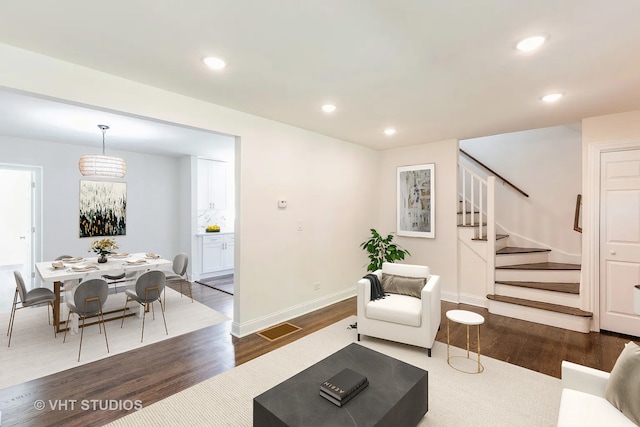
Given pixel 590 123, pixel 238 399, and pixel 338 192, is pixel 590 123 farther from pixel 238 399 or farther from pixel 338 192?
pixel 238 399

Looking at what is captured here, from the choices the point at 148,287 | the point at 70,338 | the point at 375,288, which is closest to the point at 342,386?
the point at 375,288

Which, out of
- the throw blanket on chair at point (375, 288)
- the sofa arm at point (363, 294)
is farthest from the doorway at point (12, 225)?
the throw blanket on chair at point (375, 288)

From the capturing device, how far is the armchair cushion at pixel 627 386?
1.55 metres

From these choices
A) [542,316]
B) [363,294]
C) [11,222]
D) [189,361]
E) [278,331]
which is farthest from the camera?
[11,222]

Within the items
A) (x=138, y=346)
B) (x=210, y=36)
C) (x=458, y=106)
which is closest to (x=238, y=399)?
(x=138, y=346)

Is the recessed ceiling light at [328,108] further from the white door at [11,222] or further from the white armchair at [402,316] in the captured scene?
the white door at [11,222]

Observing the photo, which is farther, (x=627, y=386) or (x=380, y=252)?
(x=380, y=252)

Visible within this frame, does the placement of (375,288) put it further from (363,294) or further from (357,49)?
(357,49)

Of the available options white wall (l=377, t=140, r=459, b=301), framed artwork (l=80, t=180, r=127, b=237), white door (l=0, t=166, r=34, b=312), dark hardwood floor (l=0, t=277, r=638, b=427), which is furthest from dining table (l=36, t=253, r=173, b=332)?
white door (l=0, t=166, r=34, b=312)

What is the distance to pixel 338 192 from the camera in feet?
16.0

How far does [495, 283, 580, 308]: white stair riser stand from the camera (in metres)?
3.86

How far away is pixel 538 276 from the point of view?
439 centimetres

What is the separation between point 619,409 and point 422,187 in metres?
3.83

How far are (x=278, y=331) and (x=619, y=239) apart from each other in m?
4.27
